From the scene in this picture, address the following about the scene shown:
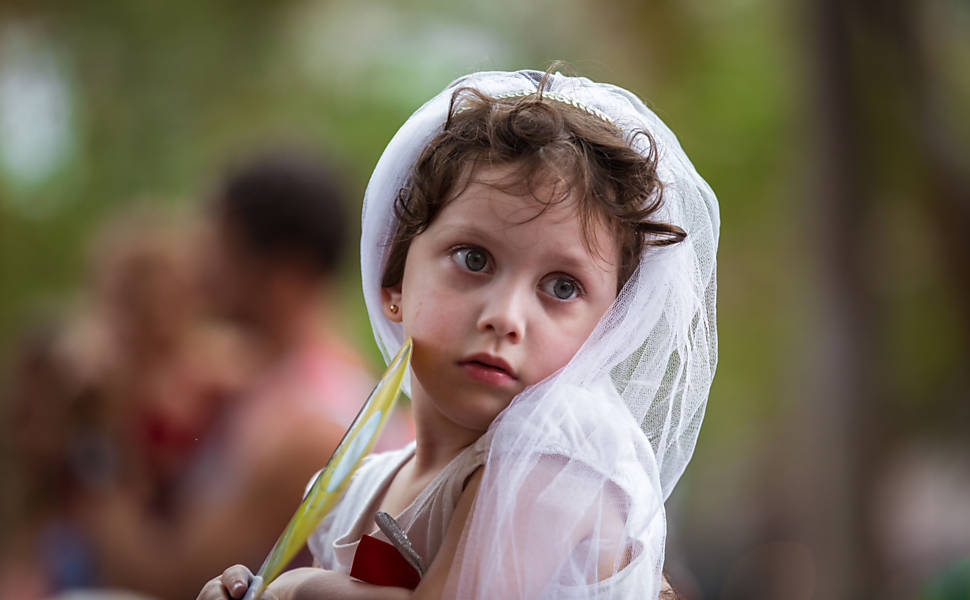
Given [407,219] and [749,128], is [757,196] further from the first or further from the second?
[407,219]

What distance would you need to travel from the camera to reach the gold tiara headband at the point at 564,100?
135 centimetres

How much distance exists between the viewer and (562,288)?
1.27 m

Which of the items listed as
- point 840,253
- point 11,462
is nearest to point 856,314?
point 840,253

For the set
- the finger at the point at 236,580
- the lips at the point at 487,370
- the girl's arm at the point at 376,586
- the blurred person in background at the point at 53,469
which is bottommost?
the blurred person in background at the point at 53,469

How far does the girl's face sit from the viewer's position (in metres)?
1.21

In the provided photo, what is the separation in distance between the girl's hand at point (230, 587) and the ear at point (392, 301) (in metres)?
0.39

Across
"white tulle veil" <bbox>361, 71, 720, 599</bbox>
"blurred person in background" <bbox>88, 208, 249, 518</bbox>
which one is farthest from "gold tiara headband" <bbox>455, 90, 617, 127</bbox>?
"blurred person in background" <bbox>88, 208, 249, 518</bbox>

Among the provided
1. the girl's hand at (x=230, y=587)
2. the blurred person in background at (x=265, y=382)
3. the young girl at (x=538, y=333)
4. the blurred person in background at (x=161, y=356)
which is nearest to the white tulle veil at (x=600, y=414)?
the young girl at (x=538, y=333)

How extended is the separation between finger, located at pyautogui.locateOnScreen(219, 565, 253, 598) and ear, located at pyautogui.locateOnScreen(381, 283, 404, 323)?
15.3 inches

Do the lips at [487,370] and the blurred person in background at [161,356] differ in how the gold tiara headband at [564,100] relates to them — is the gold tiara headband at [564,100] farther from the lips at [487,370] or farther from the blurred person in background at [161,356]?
the blurred person in background at [161,356]

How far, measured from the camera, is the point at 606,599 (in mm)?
1204

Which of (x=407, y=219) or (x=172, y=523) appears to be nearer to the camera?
(x=407, y=219)

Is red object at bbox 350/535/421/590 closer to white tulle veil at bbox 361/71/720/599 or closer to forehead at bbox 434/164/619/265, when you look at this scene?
white tulle veil at bbox 361/71/720/599

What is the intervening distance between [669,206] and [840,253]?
5.65 metres
